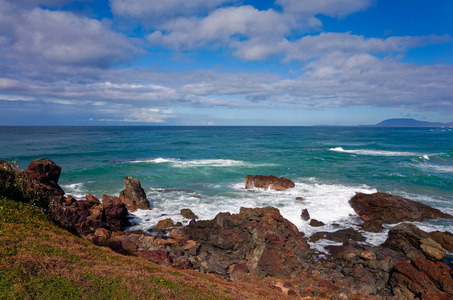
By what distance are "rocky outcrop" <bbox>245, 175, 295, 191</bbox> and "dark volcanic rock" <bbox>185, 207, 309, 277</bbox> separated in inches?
507

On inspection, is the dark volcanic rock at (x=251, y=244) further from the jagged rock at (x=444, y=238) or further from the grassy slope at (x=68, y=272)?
the jagged rock at (x=444, y=238)

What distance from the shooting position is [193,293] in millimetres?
10875

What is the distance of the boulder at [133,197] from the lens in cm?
2892

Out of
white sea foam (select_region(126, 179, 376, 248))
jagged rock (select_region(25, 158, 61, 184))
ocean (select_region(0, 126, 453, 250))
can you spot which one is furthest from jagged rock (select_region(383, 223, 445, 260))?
jagged rock (select_region(25, 158, 61, 184))

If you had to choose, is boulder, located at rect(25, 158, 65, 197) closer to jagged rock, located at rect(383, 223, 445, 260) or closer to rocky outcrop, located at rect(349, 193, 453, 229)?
jagged rock, located at rect(383, 223, 445, 260)

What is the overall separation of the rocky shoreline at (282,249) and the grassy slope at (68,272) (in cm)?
260

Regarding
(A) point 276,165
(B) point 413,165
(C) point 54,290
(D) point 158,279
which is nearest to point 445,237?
(D) point 158,279

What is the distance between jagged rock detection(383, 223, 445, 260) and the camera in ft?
62.5

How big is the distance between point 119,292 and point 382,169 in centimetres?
5130

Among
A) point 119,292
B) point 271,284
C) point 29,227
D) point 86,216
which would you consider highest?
point 29,227

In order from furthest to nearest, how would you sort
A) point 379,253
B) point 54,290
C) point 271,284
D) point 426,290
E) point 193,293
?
point 379,253 → point 271,284 → point 426,290 → point 193,293 → point 54,290

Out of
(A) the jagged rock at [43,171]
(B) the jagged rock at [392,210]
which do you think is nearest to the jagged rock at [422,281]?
(B) the jagged rock at [392,210]

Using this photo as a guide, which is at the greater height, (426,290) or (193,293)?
(193,293)

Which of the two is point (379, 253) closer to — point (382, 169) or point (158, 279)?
point (158, 279)
